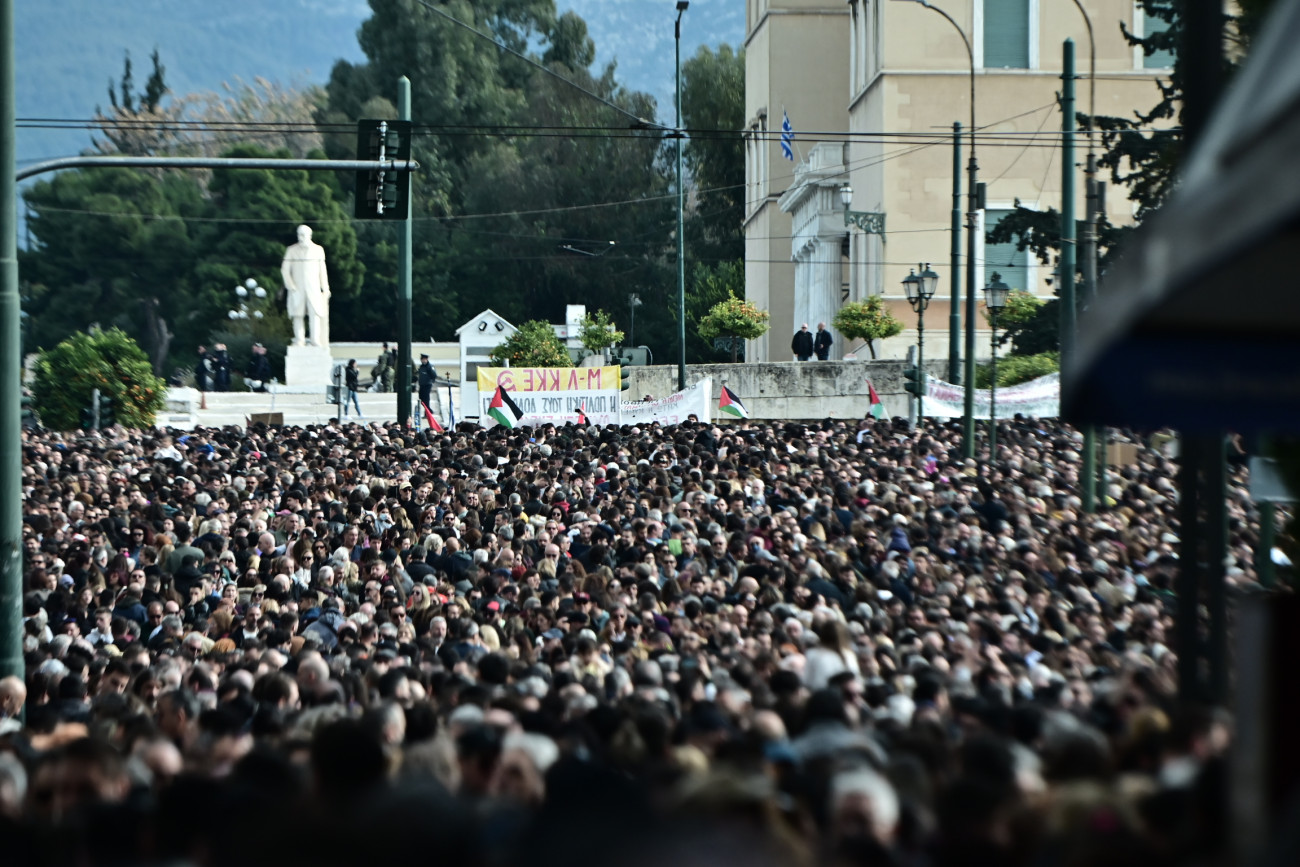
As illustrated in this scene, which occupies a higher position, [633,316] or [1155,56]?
[1155,56]

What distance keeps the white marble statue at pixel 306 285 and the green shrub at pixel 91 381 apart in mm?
13712

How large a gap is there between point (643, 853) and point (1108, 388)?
5.78ft

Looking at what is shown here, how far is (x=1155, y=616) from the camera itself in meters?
11.5

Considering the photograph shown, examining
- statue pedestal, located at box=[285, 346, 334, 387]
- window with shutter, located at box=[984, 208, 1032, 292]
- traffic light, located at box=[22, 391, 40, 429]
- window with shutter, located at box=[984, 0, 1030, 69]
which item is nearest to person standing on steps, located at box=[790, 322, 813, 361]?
window with shutter, located at box=[984, 208, 1032, 292]

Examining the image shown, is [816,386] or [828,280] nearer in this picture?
[816,386]

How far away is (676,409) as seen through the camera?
2895 centimetres

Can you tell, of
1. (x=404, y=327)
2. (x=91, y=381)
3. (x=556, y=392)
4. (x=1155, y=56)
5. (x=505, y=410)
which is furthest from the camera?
(x=1155, y=56)

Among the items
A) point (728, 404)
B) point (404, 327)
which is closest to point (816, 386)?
point (728, 404)

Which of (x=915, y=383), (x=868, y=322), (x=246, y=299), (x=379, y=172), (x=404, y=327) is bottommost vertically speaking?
(x=915, y=383)

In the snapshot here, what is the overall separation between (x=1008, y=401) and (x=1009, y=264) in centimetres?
1650

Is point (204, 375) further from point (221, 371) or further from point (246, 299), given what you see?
point (246, 299)

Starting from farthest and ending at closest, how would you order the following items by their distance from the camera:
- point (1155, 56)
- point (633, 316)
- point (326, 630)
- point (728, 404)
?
point (633, 316) < point (1155, 56) < point (728, 404) < point (326, 630)

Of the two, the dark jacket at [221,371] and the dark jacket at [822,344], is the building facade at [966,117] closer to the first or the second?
the dark jacket at [822,344]

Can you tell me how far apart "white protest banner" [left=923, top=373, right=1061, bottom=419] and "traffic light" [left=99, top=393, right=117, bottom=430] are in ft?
53.6
